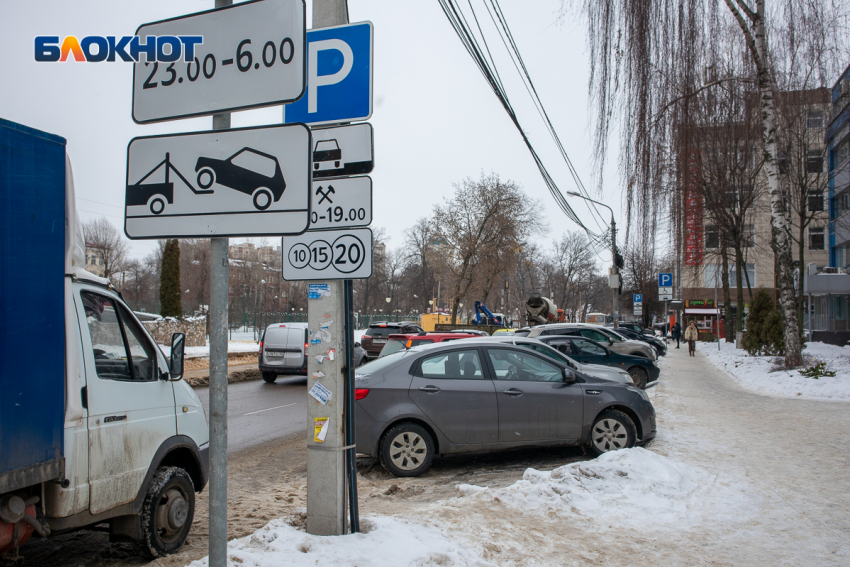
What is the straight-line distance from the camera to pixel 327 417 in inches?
177

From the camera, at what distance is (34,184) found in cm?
332

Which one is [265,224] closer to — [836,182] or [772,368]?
[772,368]

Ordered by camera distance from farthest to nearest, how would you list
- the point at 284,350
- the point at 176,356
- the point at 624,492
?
the point at 284,350 < the point at 624,492 < the point at 176,356

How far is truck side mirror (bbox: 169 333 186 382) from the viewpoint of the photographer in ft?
14.1

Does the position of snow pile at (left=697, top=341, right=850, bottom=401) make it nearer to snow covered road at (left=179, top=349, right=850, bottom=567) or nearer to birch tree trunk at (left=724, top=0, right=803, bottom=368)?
birch tree trunk at (left=724, top=0, right=803, bottom=368)

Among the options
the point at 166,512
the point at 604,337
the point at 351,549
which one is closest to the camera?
the point at 351,549

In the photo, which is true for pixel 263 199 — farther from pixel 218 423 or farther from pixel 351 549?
pixel 351 549

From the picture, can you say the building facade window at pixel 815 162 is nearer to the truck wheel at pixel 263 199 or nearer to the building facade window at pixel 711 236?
the building facade window at pixel 711 236

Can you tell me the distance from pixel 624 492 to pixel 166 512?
4.03m

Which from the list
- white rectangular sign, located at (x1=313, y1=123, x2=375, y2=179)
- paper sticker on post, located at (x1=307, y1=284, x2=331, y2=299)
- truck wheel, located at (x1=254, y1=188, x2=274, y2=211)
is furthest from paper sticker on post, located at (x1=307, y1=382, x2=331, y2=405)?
truck wheel, located at (x1=254, y1=188, x2=274, y2=211)

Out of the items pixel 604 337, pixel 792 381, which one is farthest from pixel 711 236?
pixel 792 381

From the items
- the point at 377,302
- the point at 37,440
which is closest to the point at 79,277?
the point at 37,440

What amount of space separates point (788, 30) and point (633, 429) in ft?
34.2

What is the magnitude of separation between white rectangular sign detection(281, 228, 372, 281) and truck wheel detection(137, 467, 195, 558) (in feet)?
5.48
